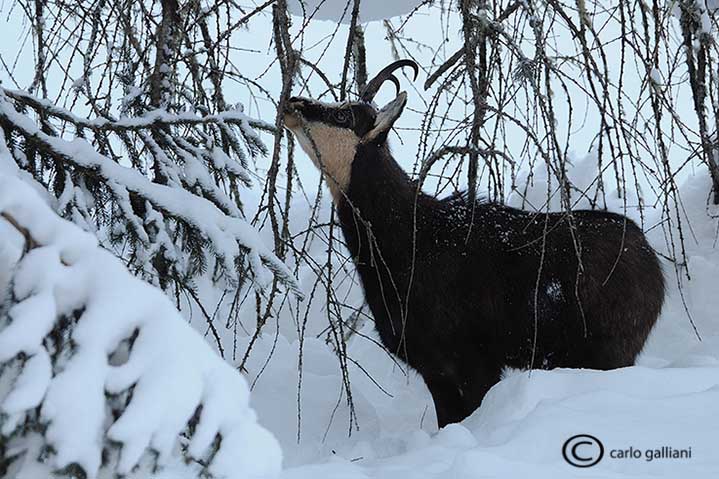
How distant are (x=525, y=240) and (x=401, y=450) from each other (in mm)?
1463

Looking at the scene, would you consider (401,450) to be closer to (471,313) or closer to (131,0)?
(471,313)

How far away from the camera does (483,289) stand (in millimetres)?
4812

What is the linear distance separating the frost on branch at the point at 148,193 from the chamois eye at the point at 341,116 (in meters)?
1.23

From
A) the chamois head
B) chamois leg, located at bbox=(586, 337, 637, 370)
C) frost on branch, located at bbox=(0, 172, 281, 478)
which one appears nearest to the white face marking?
the chamois head

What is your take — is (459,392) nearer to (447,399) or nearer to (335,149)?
(447,399)

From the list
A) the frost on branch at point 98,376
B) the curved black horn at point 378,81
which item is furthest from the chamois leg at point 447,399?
the frost on branch at point 98,376

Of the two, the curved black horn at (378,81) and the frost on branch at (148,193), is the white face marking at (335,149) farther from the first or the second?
the frost on branch at (148,193)

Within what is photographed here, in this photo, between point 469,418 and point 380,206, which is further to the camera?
point 380,206

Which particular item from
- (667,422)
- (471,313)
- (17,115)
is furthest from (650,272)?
(17,115)

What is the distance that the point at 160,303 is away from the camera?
1.79 m

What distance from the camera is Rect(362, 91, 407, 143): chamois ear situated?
4965 mm

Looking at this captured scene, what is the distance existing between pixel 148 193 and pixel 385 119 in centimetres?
207

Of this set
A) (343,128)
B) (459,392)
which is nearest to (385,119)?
(343,128)

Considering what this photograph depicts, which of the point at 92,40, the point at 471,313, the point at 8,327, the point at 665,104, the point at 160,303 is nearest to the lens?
the point at 8,327
